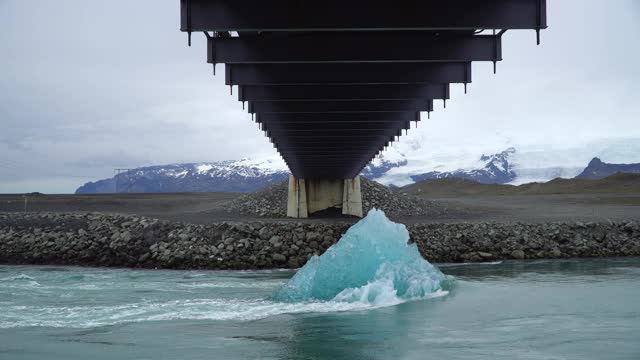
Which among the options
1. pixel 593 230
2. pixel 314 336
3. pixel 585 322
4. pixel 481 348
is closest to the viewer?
pixel 481 348

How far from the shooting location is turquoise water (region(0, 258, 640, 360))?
1662cm

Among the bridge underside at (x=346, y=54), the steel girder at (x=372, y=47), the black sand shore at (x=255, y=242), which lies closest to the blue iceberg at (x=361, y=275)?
the bridge underside at (x=346, y=54)

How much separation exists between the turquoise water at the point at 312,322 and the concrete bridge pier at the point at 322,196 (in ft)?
84.0

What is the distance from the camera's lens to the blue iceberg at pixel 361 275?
78.5 ft

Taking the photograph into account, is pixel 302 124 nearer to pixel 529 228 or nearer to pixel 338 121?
pixel 338 121

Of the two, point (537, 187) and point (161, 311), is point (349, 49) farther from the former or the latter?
point (537, 187)

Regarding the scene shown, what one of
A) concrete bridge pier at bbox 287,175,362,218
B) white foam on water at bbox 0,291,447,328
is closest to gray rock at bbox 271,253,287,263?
white foam on water at bbox 0,291,447,328

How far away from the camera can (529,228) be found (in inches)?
1813

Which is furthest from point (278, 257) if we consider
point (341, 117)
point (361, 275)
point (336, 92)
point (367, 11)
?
point (367, 11)

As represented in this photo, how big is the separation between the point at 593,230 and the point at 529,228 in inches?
134

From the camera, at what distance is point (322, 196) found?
58031 mm

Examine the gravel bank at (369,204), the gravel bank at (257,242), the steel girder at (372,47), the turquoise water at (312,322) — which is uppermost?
the steel girder at (372,47)

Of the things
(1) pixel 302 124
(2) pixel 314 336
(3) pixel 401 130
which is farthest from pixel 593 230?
(2) pixel 314 336

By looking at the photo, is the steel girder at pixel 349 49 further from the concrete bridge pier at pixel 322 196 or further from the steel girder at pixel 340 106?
the concrete bridge pier at pixel 322 196
